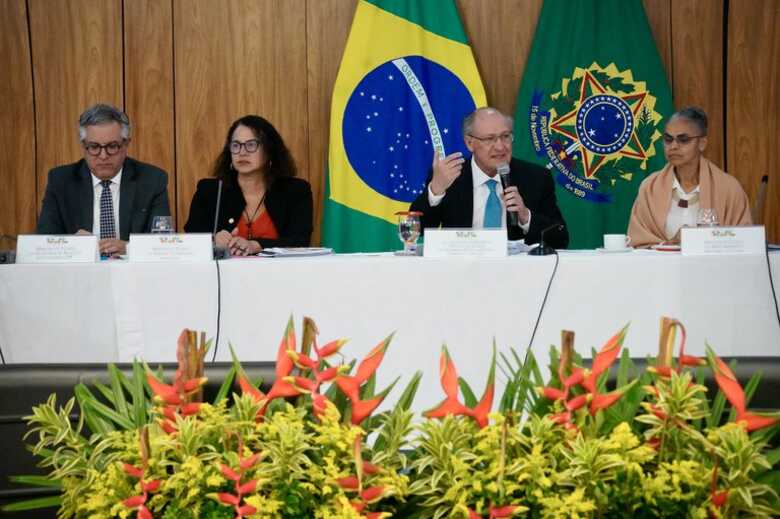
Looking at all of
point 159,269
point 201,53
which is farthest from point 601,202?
point 159,269

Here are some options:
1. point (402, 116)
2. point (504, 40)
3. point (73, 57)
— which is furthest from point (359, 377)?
point (73, 57)

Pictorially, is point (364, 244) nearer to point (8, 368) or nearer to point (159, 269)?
point (159, 269)

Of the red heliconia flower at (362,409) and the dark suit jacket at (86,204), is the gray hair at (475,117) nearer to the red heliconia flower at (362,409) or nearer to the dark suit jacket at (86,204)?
the dark suit jacket at (86,204)

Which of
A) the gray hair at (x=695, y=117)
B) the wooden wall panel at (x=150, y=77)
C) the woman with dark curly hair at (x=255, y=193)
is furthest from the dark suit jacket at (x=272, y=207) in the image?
the gray hair at (x=695, y=117)

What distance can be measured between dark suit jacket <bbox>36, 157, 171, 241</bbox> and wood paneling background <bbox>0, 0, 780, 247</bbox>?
107cm

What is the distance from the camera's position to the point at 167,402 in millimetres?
659

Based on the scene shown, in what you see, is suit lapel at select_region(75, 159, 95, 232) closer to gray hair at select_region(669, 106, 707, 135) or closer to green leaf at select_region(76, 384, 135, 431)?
gray hair at select_region(669, 106, 707, 135)

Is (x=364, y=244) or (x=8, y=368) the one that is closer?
(x=8, y=368)

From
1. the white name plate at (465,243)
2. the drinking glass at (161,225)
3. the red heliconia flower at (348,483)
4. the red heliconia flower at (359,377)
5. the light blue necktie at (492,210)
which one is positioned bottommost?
the red heliconia flower at (348,483)

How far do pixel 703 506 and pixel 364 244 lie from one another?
156 inches

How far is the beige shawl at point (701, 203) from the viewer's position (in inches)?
140

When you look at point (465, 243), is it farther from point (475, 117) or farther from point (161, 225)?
point (475, 117)

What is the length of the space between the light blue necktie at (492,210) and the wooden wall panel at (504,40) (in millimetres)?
1181

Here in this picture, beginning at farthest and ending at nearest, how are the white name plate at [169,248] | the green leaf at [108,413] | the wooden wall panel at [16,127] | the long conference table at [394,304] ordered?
the wooden wall panel at [16,127] → the white name plate at [169,248] → the long conference table at [394,304] → the green leaf at [108,413]
